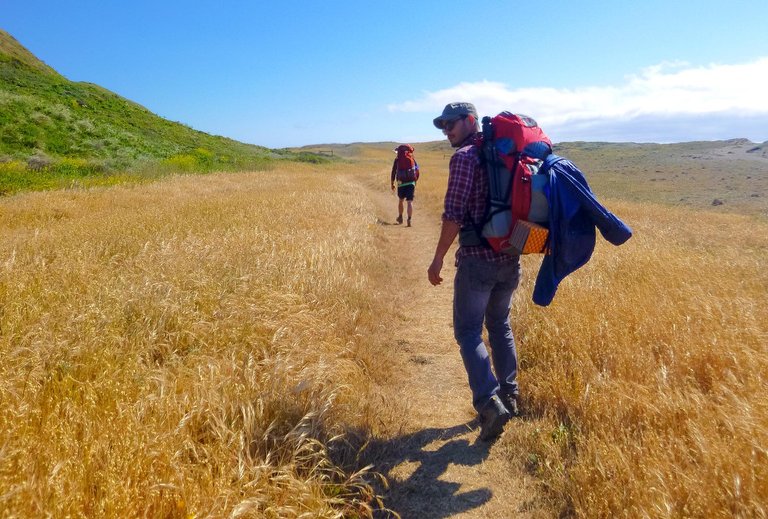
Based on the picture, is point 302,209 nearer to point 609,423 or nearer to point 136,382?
point 136,382

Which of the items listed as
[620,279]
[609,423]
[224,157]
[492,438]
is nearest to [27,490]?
[492,438]

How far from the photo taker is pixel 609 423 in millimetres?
2850

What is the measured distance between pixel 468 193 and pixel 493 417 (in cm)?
148

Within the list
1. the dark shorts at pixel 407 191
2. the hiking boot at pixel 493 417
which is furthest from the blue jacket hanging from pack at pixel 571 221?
the dark shorts at pixel 407 191

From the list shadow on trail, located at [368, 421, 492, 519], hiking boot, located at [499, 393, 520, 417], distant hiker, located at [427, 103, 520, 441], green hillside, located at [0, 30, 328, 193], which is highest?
green hillside, located at [0, 30, 328, 193]

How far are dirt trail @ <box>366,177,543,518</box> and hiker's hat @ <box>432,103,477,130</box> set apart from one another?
2.16m

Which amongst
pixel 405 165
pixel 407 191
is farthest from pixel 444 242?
pixel 407 191

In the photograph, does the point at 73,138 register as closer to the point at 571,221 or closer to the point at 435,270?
the point at 435,270

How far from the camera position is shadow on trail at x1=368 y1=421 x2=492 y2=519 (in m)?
2.72

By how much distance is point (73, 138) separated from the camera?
2317 centimetres

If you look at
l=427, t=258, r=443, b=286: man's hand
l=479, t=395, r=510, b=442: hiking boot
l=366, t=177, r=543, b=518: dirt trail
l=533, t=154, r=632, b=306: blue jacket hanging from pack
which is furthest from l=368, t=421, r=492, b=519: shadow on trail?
l=533, t=154, r=632, b=306: blue jacket hanging from pack

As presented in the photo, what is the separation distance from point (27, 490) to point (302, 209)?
908 cm

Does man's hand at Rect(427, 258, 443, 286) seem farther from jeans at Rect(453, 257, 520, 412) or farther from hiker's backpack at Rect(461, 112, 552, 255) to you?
hiker's backpack at Rect(461, 112, 552, 255)

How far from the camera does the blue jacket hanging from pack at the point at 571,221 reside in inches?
112
